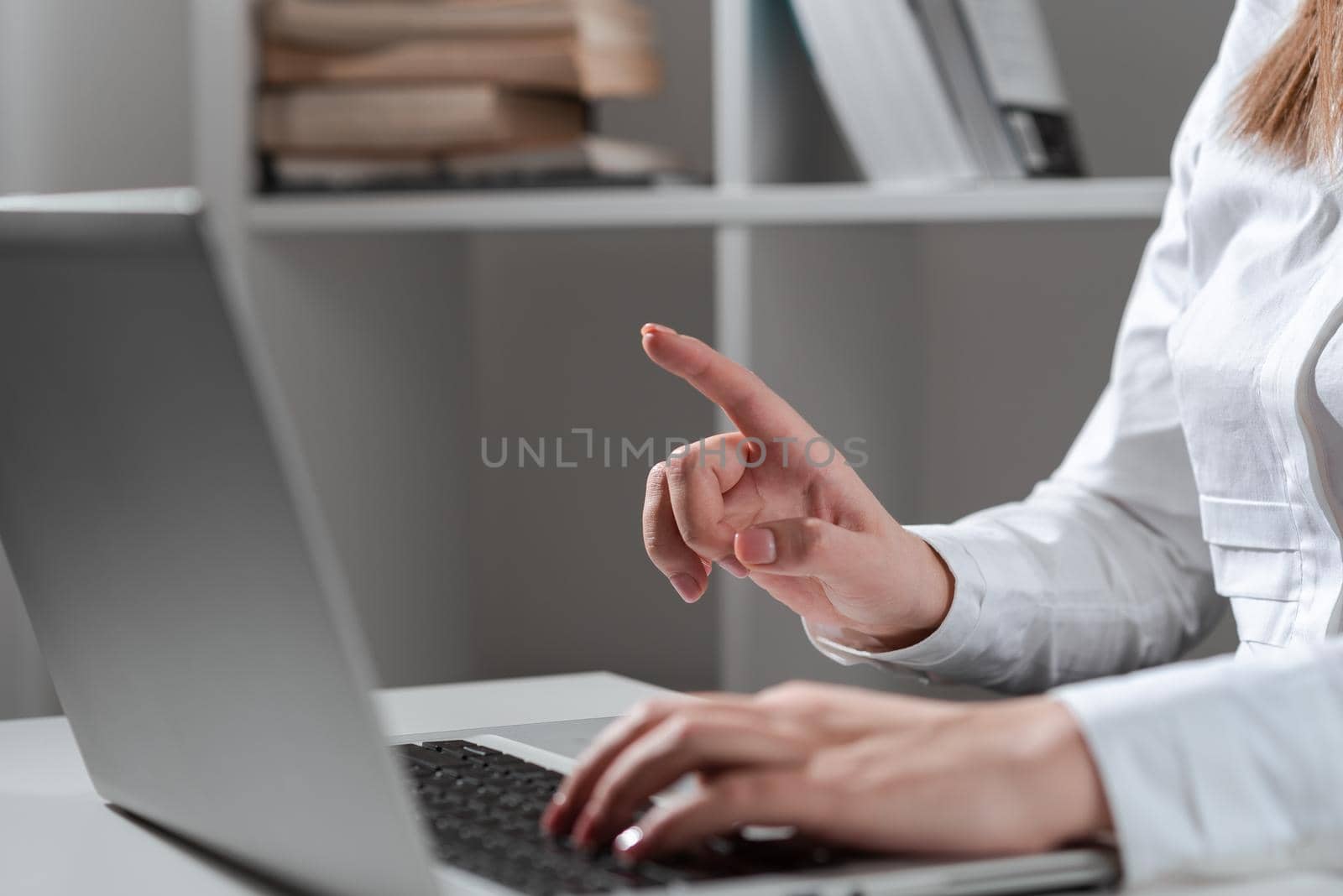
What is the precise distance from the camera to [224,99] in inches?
58.2

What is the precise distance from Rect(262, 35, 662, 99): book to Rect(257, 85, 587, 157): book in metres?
0.01

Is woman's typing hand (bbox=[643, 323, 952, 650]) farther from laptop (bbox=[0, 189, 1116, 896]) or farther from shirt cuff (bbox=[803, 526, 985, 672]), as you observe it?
laptop (bbox=[0, 189, 1116, 896])

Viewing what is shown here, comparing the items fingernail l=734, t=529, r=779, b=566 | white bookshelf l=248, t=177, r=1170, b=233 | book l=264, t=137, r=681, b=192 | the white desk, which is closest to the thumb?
fingernail l=734, t=529, r=779, b=566

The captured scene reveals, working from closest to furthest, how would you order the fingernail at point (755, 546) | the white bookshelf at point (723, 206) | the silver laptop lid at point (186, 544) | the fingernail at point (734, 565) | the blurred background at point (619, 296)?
the silver laptop lid at point (186, 544)
the fingernail at point (755, 546)
the fingernail at point (734, 565)
the white bookshelf at point (723, 206)
the blurred background at point (619, 296)

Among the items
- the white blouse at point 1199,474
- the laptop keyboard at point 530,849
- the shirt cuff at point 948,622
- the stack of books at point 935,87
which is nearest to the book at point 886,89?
the stack of books at point 935,87

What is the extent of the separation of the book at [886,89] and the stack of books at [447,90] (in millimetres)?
189

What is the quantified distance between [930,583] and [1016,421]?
0.75 meters

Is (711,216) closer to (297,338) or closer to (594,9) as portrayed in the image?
(594,9)

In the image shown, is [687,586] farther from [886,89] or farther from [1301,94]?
[886,89]

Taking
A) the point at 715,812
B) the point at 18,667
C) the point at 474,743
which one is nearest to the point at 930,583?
the point at 474,743

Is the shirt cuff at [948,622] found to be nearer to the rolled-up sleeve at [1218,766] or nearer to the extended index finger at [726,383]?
the extended index finger at [726,383]

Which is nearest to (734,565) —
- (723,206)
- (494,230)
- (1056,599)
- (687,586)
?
(687,586)

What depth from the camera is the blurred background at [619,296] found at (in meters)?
1.37

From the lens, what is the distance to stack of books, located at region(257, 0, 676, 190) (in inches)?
56.3
